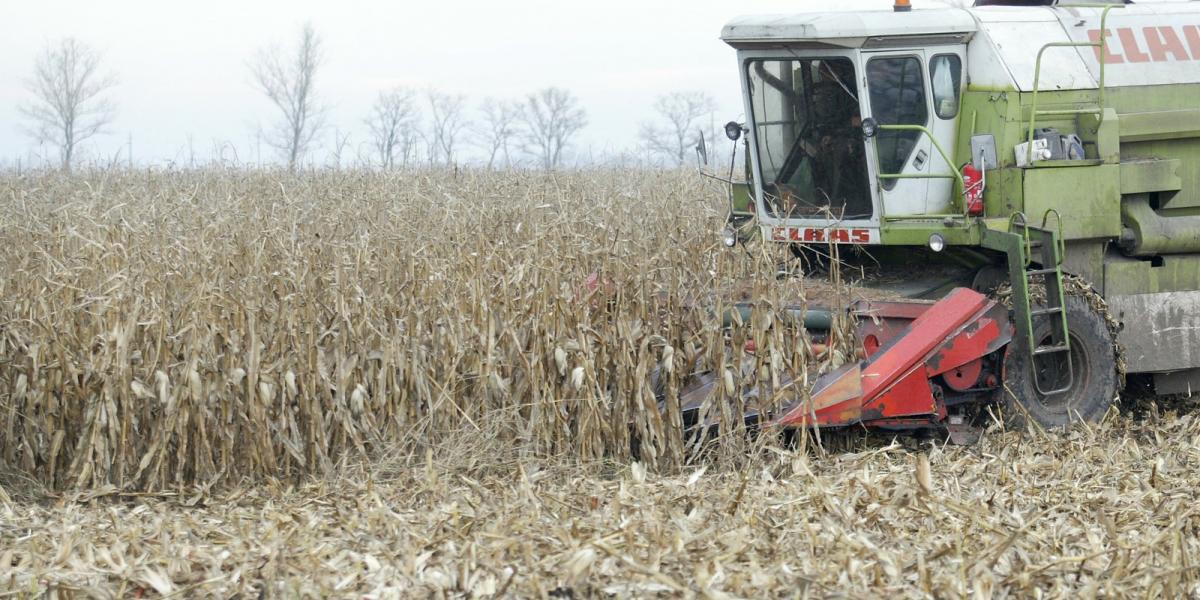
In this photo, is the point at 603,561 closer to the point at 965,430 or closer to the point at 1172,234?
the point at 965,430

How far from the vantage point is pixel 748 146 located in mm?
7270

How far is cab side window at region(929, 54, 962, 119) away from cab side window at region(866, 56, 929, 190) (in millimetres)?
69

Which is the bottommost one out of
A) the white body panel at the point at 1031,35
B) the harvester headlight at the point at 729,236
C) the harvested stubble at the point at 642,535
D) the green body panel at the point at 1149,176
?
the harvested stubble at the point at 642,535

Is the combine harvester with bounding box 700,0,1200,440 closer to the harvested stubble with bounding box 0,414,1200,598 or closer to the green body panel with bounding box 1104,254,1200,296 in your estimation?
the green body panel with bounding box 1104,254,1200,296

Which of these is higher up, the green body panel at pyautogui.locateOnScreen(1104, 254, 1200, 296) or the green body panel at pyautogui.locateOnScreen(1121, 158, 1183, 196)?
the green body panel at pyautogui.locateOnScreen(1121, 158, 1183, 196)

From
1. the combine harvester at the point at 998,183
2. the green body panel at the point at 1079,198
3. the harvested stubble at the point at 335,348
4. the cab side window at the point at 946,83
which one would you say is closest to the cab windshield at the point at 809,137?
the combine harvester at the point at 998,183

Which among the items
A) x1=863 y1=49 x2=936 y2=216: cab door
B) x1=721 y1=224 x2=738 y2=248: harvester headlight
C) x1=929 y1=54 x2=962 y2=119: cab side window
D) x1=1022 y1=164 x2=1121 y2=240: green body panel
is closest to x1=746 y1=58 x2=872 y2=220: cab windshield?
x1=863 y1=49 x2=936 y2=216: cab door

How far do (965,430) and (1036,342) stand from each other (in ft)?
1.80

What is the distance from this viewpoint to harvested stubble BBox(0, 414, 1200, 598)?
11.9 feet

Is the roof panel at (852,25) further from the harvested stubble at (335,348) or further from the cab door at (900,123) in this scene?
the harvested stubble at (335,348)

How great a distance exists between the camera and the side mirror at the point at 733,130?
729 centimetres

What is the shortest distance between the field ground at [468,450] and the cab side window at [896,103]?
90 cm

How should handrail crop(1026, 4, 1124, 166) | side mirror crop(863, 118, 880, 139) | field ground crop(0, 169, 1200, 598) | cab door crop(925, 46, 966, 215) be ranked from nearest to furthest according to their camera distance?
field ground crop(0, 169, 1200, 598), handrail crop(1026, 4, 1124, 166), side mirror crop(863, 118, 880, 139), cab door crop(925, 46, 966, 215)

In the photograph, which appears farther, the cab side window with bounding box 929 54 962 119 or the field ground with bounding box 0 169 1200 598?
the cab side window with bounding box 929 54 962 119
